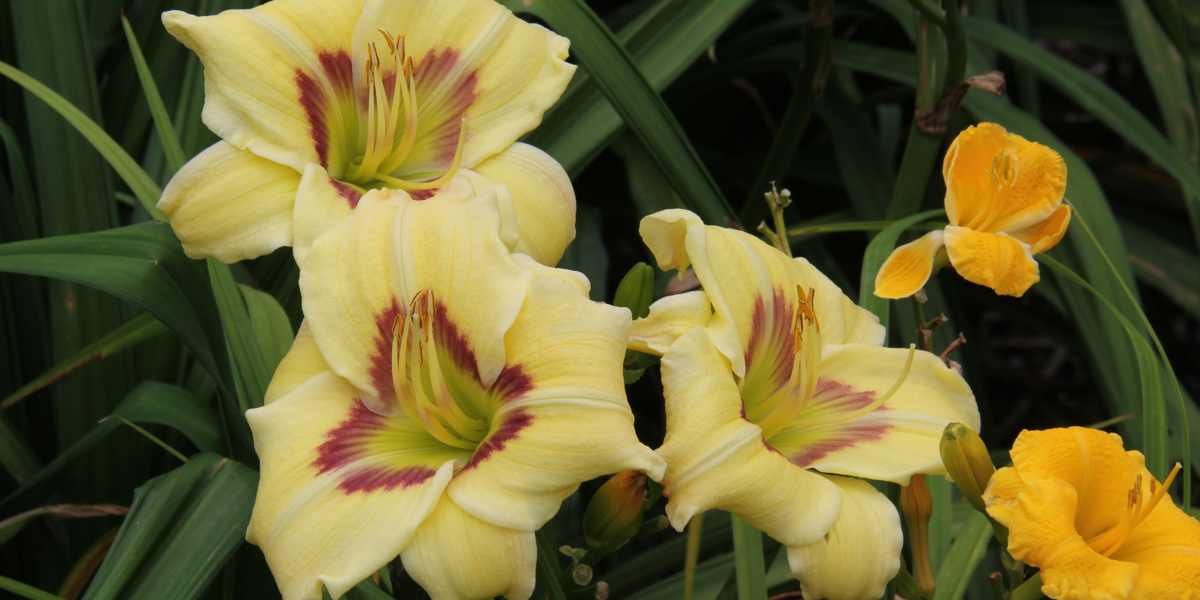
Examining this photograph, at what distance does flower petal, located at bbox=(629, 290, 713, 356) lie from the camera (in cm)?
57

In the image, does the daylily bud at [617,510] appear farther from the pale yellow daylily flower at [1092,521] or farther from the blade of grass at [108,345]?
the blade of grass at [108,345]

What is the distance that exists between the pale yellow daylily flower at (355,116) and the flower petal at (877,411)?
0.23 m

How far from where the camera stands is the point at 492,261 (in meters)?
0.53

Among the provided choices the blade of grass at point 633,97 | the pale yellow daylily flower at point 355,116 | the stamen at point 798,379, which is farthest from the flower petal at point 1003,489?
the blade of grass at point 633,97

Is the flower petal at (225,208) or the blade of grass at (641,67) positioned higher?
the flower petal at (225,208)

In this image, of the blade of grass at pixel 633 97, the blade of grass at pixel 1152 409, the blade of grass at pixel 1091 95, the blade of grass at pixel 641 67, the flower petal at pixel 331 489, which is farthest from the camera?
the blade of grass at pixel 1091 95

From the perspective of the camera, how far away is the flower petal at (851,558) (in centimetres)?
54

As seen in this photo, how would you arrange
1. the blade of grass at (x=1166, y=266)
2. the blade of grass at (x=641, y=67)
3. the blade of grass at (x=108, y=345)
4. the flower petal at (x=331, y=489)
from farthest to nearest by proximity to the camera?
the blade of grass at (x=1166, y=266), the blade of grass at (x=641, y=67), the blade of grass at (x=108, y=345), the flower petal at (x=331, y=489)

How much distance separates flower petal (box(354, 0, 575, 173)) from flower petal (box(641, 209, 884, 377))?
0.18 m

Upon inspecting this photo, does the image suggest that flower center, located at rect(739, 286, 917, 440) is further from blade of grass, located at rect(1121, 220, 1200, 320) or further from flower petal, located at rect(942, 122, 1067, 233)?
blade of grass, located at rect(1121, 220, 1200, 320)

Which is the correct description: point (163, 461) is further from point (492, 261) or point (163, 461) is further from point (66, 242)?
point (492, 261)

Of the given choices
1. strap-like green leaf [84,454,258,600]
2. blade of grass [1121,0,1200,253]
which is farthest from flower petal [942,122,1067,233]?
blade of grass [1121,0,1200,253]

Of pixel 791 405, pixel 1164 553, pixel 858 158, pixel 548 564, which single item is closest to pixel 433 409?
pixel 548 564

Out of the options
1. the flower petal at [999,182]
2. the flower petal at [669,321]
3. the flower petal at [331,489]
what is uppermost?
the flower petal at [999,182]
